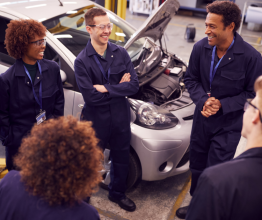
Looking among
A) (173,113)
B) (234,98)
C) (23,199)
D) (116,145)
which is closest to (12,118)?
(116,145)

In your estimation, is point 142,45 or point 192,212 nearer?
point 192,212

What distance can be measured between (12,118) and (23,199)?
1.26 m

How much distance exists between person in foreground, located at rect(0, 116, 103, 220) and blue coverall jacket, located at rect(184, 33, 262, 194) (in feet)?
4.73

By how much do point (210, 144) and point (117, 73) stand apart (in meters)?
1.05

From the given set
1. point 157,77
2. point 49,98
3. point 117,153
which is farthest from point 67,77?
point 157,77

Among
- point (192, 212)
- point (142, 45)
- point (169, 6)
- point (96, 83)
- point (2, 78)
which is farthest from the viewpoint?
point (142, 45)

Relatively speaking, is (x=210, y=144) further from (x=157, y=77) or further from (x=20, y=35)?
(x=20, y=35)

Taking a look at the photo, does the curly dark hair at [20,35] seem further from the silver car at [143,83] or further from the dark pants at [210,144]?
the dark pants at [210,144]

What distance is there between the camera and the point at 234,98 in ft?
7.23

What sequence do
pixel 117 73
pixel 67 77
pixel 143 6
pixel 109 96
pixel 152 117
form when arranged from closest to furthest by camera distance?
1. pixel 109 96
2. pixel 117 73
3. pixel 152 117
4. pixel 67 77
5. pixel 143 6

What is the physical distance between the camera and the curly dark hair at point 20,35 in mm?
2035

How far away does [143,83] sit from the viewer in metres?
2.92

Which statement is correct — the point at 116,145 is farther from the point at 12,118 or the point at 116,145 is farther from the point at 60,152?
the point at 60,152

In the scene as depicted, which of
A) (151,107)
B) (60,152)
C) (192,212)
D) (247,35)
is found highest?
(60,152)
